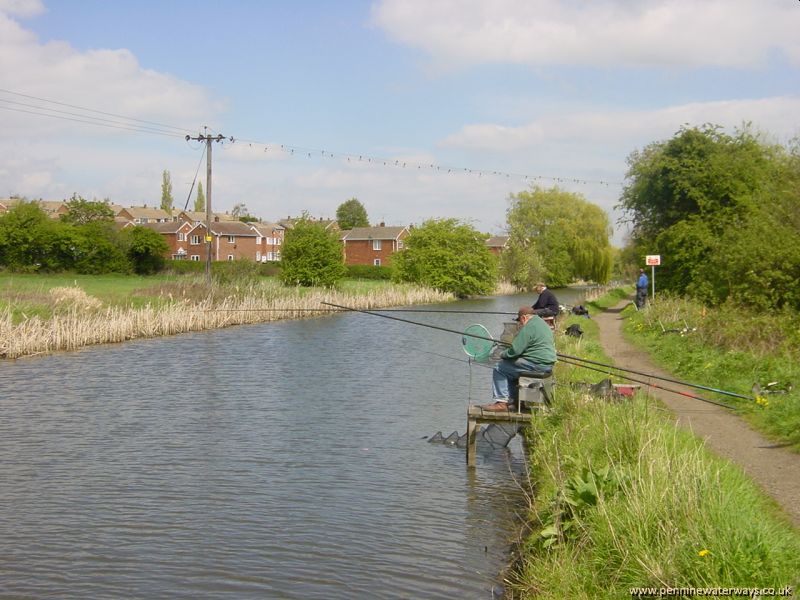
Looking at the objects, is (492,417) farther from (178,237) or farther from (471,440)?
(178,237)

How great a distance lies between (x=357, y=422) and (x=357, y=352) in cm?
1246

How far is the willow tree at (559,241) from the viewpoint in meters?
80.1

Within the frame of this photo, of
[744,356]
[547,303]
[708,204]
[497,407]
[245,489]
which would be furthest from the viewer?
[708,204]

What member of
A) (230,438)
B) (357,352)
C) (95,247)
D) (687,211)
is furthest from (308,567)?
(95,247)

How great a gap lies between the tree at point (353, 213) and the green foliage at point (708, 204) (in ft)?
366

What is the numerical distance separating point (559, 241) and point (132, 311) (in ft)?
192

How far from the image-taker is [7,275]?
6103 cm

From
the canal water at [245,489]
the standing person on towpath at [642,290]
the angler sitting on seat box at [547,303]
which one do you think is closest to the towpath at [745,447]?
the canal water at [245,489]

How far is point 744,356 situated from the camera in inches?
622

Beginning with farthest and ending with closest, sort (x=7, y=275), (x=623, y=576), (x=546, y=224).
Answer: (x=546, y=224)
(x=7, y=275)
(x=623, y=576)

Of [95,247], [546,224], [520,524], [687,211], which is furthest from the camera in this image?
[546,224]

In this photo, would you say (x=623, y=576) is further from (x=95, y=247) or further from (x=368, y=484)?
(x=95, y=247)

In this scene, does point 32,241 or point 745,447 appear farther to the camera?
point 32,241

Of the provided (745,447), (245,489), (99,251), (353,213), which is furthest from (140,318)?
(353,213)
